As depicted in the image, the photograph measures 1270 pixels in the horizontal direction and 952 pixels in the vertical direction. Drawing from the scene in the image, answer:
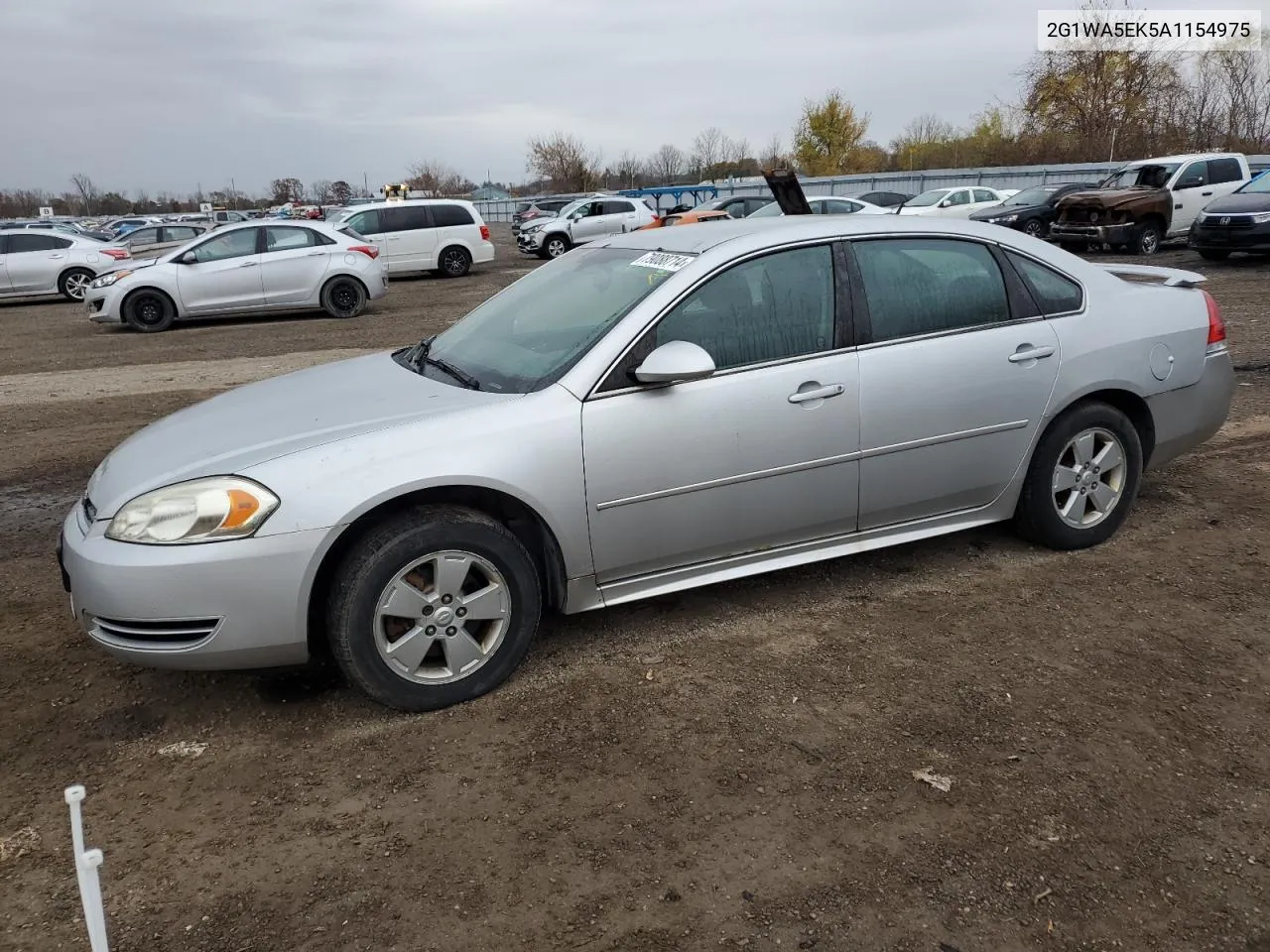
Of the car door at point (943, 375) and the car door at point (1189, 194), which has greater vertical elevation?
the car door at point (1189, 194)

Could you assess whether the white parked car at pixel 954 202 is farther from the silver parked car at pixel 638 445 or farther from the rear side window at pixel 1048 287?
the silver parked car at pixel 638 445

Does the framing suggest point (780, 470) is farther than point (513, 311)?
No

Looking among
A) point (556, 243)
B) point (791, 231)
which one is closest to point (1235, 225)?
point (556, 243)

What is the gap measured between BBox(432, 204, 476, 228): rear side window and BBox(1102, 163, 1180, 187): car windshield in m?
13.3

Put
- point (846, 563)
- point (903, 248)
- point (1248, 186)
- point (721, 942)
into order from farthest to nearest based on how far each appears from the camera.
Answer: point (1248, 186), point (846, 563), point (903, 248), point (721, 942)

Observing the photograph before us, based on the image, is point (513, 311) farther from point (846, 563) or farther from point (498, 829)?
point (498, 829)

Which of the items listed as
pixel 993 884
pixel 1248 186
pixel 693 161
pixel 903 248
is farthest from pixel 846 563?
pixel 693 161

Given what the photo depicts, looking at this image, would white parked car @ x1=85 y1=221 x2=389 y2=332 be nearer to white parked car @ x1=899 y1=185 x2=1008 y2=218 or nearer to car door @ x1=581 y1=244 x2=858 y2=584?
car door @ x1=581 y1=244 x2=858 y2=584

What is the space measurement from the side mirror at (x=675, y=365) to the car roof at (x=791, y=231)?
0.56 m

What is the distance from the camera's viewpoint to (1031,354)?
413 cm

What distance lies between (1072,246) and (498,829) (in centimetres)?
2020

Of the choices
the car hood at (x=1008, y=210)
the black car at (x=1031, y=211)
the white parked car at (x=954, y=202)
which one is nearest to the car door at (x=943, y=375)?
the black car at (x=1031, y=211)

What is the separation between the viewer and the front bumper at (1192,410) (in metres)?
4.51

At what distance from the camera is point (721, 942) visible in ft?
7.47
